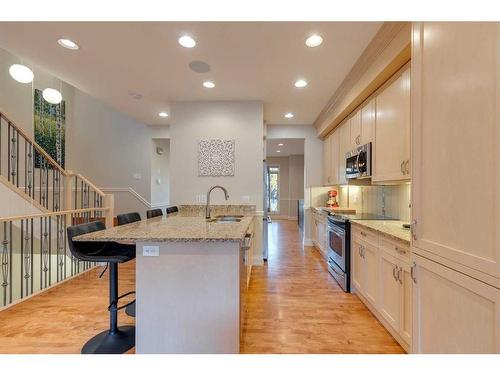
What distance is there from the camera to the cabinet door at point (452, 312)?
93 cm

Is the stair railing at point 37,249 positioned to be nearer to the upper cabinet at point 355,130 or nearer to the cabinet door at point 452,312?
the upper cabinet at point 355,130

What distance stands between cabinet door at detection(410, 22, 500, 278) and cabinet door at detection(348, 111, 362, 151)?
2.01m

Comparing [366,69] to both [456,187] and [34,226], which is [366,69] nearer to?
[456,187]

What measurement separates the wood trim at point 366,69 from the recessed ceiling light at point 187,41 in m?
1.68

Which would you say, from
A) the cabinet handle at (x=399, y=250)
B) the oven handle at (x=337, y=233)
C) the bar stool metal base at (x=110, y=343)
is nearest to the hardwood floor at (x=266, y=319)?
the bar stool metal base at (x=110, y=343)

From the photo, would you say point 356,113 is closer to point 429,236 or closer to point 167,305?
point 429,236

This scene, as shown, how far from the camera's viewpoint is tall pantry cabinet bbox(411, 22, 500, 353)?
913 millimetres

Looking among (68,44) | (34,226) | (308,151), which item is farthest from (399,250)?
(34,226)

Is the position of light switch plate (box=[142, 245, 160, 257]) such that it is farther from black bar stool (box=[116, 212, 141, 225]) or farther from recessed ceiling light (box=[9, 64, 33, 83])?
recessed ceiling light (box=[9, 64, 33, 83])

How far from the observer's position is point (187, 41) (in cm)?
234

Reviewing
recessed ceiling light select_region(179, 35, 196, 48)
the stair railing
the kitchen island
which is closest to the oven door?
the kitchen island

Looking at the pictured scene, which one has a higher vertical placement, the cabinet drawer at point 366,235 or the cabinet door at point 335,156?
the cabinet door at point 335,156

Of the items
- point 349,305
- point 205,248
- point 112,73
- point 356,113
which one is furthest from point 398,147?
point 112,73
